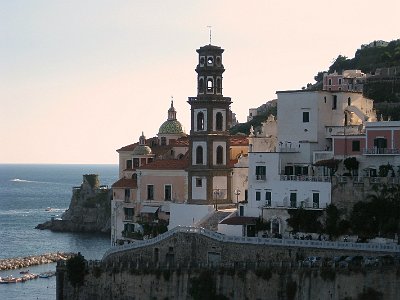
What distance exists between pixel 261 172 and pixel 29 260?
40.6 m

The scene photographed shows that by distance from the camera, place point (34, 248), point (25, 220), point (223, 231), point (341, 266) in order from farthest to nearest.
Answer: point (25, 220)
point (34, 248)
point (223, 231)
point (341, 266)

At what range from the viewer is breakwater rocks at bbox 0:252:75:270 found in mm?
105625

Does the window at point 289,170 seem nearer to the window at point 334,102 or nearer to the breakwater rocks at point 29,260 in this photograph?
the window at point 334,102

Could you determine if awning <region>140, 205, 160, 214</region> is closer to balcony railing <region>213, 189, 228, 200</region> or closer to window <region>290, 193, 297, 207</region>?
balcony railing <region>213, 189, 228, 200</region>

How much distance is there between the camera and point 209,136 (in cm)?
8456

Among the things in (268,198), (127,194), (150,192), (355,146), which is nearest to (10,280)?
(127,194)

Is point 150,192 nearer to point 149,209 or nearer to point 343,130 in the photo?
point 149,209

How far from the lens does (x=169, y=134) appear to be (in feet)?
338

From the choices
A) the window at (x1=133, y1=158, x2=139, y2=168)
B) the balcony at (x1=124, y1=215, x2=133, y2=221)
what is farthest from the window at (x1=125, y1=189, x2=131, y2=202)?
the window at (x1=133, y1=158, x2=139, y2=168)

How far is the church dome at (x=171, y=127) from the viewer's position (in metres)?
103

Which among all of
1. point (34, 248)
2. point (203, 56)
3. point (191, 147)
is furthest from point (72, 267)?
point (34, 248)

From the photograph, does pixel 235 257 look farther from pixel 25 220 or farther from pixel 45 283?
pixel 25 220

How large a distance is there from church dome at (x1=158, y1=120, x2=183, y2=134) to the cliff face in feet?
138

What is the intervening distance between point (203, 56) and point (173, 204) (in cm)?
1326
